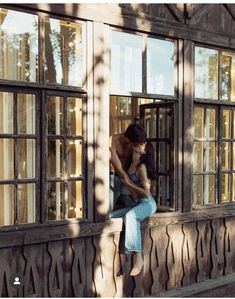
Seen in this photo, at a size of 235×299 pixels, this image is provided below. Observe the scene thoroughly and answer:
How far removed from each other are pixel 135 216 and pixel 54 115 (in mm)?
1320

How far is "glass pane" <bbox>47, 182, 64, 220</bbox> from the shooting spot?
14.1 feet

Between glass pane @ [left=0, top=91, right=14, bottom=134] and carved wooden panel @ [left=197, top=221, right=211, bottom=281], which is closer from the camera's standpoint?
glass pane @ [left=0, top=91, right=14, bottom=134]

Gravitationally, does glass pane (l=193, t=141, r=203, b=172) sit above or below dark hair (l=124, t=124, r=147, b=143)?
below

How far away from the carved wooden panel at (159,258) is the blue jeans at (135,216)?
13.9 inches

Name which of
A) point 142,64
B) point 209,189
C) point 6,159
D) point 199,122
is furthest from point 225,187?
point 6,159

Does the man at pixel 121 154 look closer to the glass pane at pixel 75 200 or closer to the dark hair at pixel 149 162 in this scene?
the dark hair at pixel 149 162

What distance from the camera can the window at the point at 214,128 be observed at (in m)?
5.60

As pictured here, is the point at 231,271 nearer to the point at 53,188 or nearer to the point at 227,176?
the point at 227,176

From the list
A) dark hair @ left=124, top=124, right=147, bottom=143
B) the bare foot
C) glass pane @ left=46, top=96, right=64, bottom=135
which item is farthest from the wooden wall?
glass pane @ left=46, top=96, right=64, bottom=135

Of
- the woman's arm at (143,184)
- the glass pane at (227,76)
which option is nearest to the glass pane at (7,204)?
the woman's arm at (143,184)

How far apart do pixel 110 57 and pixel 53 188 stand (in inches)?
57.1

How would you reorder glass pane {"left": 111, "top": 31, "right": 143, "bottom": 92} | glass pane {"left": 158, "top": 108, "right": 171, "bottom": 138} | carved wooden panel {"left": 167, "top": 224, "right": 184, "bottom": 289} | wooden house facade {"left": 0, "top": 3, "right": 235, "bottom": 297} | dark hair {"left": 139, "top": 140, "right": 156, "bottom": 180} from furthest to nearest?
glass pane {"left": 158, "top": 108, "right": 171, "bottom": 138} < carved wooden panel {"left": 167, "top": 224, "right": 184, "bottom": 289} < dark hair {"left": 139, "top": 140, "right": 156, "bottom": 180} < glass pane {"left": 111, "top": 31, "right": 143, "bottom": 92} < wooden house facade {"left": 0, "top": 3, "right": 235, "bottom": 297}

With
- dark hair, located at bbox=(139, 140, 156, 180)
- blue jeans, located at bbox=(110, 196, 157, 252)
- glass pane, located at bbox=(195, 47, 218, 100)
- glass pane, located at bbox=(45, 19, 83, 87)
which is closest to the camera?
glass pane, located at bbox=(45, 19, 83, 87)

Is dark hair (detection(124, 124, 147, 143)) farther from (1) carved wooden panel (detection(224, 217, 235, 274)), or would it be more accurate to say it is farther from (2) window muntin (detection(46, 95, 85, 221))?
(1) carved wooden panel (detection(224, 217, 235, 274))
